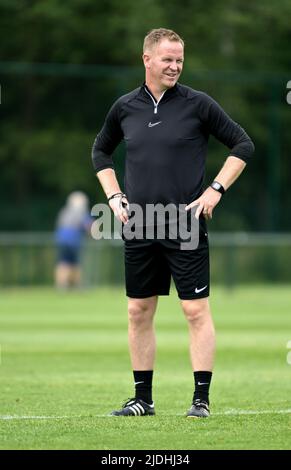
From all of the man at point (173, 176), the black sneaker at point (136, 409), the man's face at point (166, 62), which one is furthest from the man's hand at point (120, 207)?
the black sneaker at point (136, 409)

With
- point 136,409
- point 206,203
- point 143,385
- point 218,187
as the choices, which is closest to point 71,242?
point 143,385

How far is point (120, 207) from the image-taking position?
26.1ft

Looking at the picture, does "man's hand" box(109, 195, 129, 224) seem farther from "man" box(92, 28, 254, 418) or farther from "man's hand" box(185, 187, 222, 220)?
"man's hand" box(185, 187, 222, 220)

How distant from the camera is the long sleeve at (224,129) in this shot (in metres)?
7.80

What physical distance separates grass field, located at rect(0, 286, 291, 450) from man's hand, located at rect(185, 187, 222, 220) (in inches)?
47.8

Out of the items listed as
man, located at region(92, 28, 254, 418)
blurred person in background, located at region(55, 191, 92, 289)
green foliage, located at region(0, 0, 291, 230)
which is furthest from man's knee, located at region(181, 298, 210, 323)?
green foliage, located at region(0, 0, 291, 230)

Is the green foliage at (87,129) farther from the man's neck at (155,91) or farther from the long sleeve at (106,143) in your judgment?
the man's neck at (155,91)

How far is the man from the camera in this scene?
7.80 metres

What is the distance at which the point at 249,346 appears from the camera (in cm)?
1464

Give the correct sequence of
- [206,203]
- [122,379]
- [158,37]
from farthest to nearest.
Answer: [122,379]
[158,37]
[206,203]

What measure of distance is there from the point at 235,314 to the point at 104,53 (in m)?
15.1

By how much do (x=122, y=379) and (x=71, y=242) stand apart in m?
14.7

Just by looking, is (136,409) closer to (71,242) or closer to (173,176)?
(173,176)
